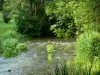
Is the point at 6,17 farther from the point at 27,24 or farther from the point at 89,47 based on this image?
the point at 89,47

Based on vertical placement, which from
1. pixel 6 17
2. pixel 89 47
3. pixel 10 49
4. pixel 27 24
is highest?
pixel 89 47

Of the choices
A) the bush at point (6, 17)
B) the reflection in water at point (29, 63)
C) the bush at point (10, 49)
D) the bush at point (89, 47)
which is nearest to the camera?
the bush at point (89, 47)

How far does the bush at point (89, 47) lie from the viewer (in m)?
14.1

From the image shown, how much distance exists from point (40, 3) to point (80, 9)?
69.3 ft

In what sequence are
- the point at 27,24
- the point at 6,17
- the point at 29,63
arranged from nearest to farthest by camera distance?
the point at 29,63
the point at 27,24
the point at 6,17

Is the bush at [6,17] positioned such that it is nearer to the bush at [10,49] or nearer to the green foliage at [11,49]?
the green foliage at [11,49]

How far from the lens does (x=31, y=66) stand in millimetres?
16703

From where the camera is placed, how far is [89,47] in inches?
564

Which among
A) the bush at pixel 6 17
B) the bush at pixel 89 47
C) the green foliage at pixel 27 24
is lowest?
the bush at pixel 6 17

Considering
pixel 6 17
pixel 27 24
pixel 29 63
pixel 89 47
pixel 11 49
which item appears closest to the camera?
pixel 89 47

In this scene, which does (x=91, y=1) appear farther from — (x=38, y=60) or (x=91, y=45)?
(x=38, y=60)

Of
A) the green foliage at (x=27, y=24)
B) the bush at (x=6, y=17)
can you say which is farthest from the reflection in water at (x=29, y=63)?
the bush at (x=6, y=17)

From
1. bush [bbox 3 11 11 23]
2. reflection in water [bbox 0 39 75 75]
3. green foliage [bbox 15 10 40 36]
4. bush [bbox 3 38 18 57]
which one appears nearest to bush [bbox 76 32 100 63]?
reflection in water [bbox 0 39 75 75]

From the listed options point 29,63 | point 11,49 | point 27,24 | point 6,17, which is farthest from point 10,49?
point 6,17
